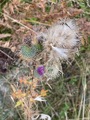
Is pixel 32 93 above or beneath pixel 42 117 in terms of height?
above

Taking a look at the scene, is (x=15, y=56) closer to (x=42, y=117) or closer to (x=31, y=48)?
(x=31, y=48)

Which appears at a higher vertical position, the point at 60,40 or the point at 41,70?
the point at 60,40

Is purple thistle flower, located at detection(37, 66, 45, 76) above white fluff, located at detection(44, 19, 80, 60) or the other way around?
the other way around

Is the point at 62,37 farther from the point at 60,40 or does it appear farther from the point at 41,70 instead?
the point at 41,70

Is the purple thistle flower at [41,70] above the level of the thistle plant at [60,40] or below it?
below

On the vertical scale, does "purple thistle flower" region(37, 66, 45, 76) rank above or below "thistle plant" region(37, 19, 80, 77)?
below

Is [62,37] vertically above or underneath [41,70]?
above

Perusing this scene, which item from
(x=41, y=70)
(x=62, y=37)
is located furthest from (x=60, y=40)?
(x=41, y=70)

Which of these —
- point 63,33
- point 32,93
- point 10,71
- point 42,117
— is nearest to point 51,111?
point 42,117

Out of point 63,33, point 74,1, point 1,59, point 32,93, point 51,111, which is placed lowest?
point 51,111

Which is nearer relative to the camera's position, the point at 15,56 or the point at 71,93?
the point at 15,56
